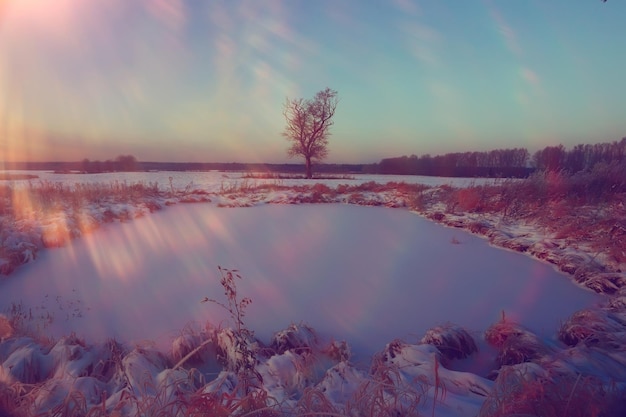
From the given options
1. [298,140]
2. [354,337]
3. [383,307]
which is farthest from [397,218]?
[298,140]

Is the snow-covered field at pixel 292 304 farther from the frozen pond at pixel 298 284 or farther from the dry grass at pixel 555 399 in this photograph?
the dry grass at pixel 555 399

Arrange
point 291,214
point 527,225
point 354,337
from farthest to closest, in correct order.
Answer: point 291,214
point 527,225
point 354,337

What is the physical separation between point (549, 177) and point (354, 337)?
275 inches

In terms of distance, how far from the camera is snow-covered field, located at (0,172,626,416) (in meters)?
1.87

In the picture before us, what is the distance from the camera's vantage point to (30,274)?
12.3 ft

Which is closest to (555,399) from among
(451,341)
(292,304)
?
(451,341)

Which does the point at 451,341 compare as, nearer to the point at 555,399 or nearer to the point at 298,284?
the point at 555,399

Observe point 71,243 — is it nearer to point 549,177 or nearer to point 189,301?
point 189,301

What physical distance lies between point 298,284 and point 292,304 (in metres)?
0.47

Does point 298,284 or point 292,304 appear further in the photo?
point 298,284

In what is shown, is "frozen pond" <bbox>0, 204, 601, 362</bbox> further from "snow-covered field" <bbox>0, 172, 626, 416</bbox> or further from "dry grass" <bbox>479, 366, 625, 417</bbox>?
"dry grass" <bbox>479, 366, 625, 417</bbox>

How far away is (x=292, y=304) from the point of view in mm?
3062

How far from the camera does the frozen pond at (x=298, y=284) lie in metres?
2.73

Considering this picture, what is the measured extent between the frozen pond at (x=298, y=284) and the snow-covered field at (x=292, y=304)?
17mm
